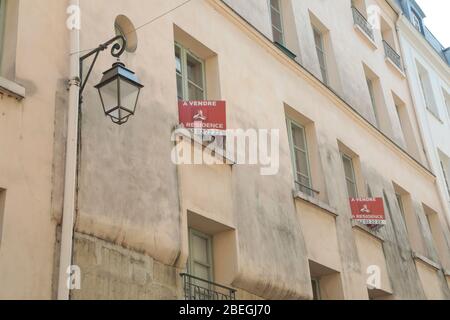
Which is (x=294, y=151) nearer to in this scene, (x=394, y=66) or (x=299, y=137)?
(x=299, y=137)

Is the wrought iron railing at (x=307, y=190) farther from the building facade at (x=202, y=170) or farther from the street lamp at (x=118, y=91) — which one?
the street lamp at (x=118, y=91)

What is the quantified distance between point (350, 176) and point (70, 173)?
7.64m

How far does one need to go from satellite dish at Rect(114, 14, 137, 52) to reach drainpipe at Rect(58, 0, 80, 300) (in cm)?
109

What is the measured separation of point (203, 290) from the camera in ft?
26.7

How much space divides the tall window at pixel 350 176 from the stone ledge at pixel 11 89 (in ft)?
24.7

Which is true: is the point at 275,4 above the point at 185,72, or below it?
above

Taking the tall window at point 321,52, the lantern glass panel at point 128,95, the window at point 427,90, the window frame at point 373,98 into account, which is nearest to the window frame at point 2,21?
the lantern glass panel at point 128,95

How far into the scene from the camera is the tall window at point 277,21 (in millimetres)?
12953

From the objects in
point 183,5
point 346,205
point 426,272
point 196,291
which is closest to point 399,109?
point 426,272

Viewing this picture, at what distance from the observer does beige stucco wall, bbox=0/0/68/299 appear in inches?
236

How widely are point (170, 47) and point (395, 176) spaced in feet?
24.8

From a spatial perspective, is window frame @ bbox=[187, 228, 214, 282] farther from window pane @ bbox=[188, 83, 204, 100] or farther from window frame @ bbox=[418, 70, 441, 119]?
window frame @ bbox=[418, 70, 441, 119]

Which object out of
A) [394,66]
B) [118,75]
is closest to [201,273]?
[118,75]
